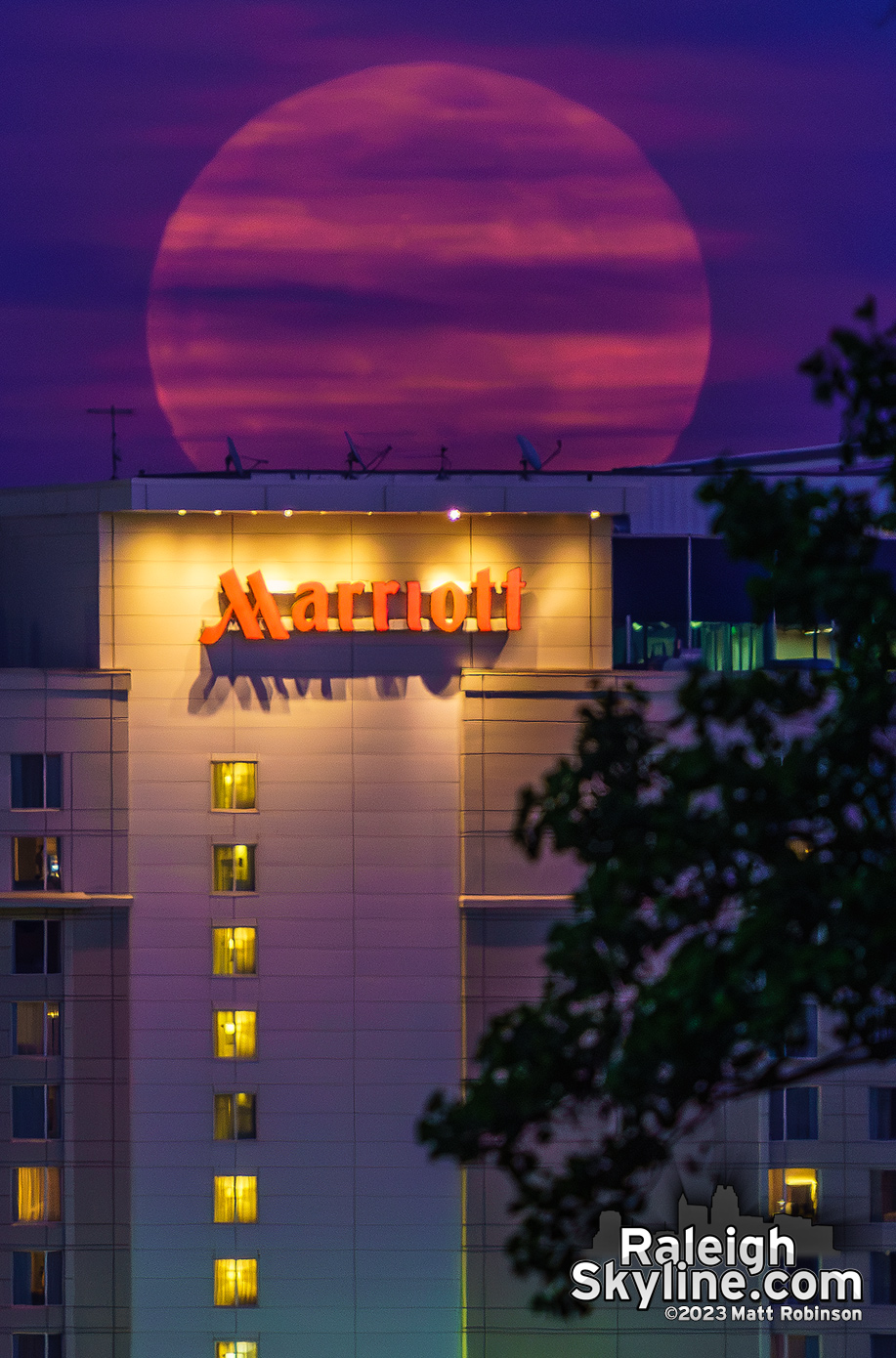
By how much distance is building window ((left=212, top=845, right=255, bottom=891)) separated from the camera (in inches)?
1537

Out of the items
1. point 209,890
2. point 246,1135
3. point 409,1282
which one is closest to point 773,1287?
point 409,1282

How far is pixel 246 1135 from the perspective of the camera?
39188 millimetres

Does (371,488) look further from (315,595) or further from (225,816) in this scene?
(225,816)

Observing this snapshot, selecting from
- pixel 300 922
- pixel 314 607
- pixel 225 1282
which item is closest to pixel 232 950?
pixel 300 922

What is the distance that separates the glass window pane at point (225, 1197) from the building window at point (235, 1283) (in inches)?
44.9

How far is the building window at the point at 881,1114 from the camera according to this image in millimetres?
38906

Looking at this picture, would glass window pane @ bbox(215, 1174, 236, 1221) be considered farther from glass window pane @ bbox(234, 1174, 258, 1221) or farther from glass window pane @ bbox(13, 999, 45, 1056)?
glass window pane @ bbox(13, 999, 45, 1056)

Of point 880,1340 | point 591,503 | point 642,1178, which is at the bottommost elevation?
point 880,1340

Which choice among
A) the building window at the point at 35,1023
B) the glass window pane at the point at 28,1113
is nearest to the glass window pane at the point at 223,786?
the building window at the point at 35,1023

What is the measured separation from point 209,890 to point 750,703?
29020mm

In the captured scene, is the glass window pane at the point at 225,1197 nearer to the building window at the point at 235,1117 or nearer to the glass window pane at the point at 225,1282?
the building window at the point at 235,1117

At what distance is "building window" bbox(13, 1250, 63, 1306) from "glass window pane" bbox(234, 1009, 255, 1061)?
21.7 feet

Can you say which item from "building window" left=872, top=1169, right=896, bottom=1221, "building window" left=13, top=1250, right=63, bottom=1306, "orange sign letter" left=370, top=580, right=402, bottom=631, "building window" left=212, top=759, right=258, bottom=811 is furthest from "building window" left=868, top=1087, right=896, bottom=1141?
"building window" left=13, top=1250, right=63, bottom=1306

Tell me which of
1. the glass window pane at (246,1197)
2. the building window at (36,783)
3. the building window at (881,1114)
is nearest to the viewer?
the building window at (36,783)
